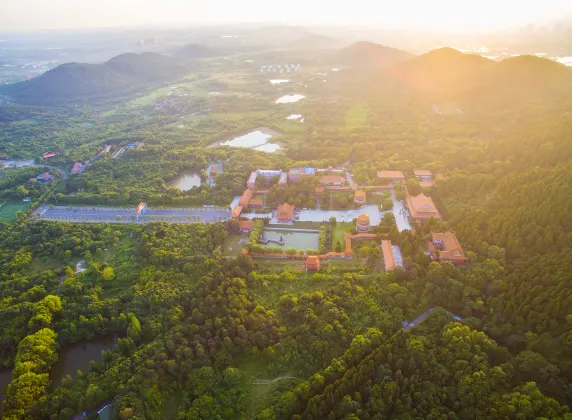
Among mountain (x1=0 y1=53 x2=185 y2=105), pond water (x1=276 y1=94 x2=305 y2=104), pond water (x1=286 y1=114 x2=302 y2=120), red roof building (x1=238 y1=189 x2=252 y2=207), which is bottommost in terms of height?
red roof building (x1=238 y1=189 x2=252 y2=207)

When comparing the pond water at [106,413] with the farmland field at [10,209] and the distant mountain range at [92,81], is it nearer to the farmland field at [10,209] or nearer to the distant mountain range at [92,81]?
the farmland field at [10,209]

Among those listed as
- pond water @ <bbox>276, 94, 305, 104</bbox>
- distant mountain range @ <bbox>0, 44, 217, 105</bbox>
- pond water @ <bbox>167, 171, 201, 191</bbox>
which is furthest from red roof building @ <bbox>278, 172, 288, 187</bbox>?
distant mountain range @ <bbox>0, 44, 217, 105</bbox>

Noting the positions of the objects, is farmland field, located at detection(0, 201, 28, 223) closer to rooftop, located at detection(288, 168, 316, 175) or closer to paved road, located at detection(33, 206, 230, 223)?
paved road, located at detection(33, 206, 230, 223)

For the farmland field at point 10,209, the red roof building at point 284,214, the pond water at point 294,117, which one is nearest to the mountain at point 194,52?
the pond water at point 294,117

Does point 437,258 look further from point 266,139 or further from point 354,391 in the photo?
point 266,139

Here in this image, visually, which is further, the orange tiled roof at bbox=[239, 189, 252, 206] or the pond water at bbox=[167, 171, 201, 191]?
the pond water at bbox=[167, 171, 201, 191]

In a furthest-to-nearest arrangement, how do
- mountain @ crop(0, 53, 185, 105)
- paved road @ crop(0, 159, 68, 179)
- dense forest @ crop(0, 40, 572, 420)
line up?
mountain @ crop(0, 53, 185, 105) < paved road @ crop(0, 159, 68, 179) < dense forest @ crop(0, 40, 572, 420)
